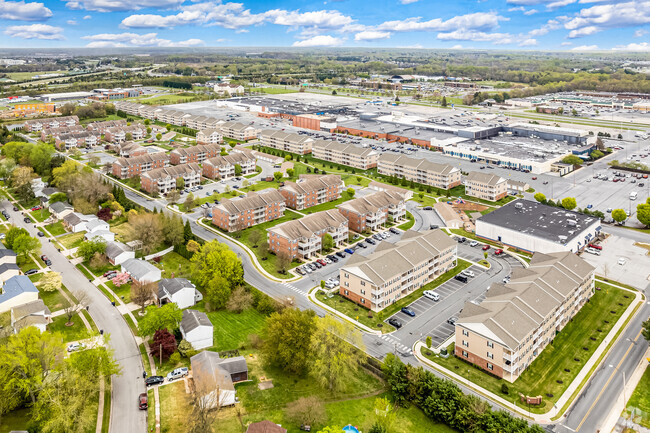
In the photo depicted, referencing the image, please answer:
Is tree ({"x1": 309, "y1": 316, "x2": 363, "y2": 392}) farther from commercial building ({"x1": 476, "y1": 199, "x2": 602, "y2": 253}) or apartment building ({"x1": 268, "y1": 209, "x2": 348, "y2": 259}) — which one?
commercial building ({"x1": 476, "y1": 199, "x2": 602, "y2": 253})

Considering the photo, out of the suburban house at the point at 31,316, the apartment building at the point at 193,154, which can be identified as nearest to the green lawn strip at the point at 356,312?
the suburban house at the point at 31,316

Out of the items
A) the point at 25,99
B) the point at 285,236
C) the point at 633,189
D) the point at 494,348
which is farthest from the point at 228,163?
the point at 25,99

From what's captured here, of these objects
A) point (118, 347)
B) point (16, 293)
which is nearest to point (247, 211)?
point (118, 347)

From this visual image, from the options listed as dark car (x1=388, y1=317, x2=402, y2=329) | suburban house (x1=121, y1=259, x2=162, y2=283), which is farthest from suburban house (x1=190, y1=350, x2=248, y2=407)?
suburban house (x1=121, y1=259, x2=162, y2=283)

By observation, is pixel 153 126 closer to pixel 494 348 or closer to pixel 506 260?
pixel 506 260

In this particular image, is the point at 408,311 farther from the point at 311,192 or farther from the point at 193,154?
the point at 193,154

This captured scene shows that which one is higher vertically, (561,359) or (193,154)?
(193,154)
